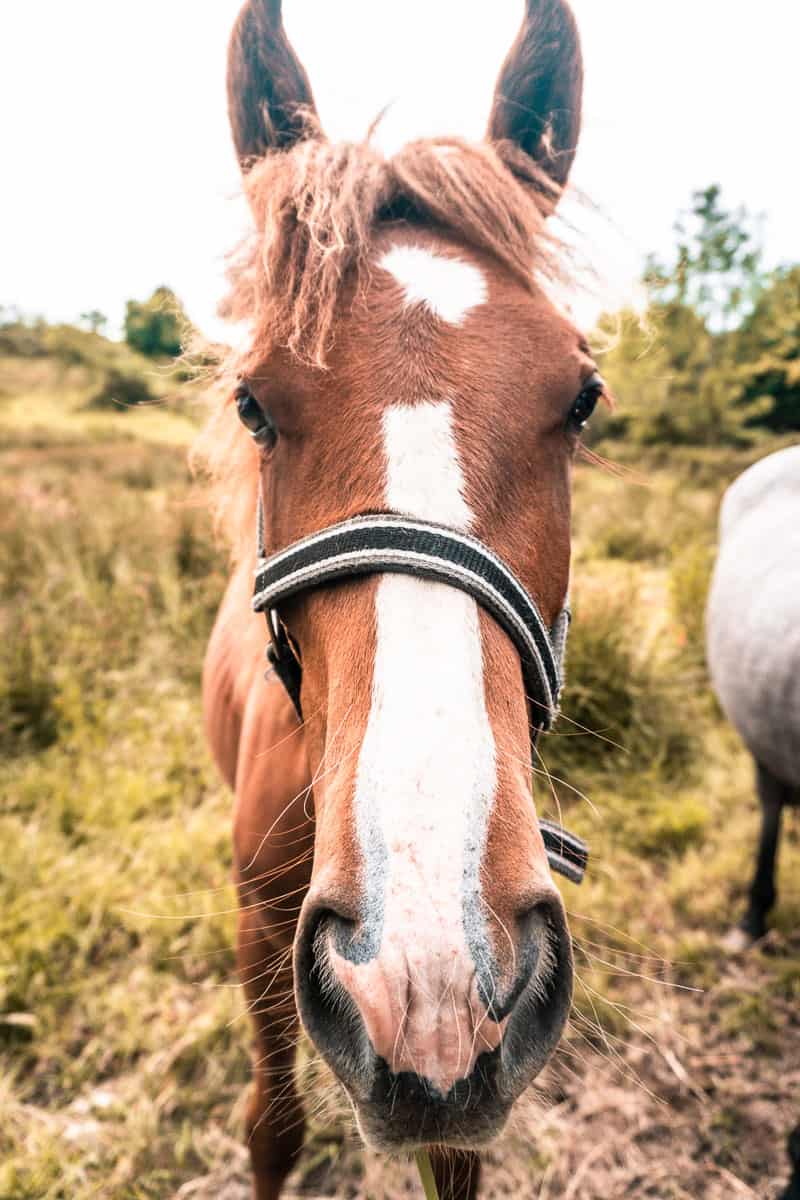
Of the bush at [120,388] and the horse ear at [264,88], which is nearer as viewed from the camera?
the horse ear at [264,88]

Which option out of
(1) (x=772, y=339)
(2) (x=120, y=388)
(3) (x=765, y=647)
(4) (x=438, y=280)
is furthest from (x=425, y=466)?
(2) (x=120, y=388)

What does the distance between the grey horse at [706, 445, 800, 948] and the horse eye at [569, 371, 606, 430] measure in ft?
6.67

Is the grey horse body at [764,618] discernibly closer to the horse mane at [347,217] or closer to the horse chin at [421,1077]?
the horse mane at [347,217]

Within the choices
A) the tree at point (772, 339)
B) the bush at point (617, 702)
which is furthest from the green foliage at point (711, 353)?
the bush at point (617, 702)

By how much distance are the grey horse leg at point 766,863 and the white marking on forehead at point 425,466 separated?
294cm

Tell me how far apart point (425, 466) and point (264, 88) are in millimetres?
1098

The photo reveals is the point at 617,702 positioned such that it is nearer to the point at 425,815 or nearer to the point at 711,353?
the point at 425,815

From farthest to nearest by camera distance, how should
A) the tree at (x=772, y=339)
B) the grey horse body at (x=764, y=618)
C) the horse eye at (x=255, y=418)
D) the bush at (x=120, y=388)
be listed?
the bush at (x=120, y=388) → the tree at (x=772, y=339) → the grey horse body at (x=764, y=618) → the horse eye at (x=255, y=418)

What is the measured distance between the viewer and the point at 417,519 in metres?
1.00

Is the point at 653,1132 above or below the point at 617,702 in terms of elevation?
below

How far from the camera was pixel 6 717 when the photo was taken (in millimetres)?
4336

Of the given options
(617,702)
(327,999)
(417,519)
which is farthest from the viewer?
(617,702)

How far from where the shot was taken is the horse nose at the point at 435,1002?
0.76m

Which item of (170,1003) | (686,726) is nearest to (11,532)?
(170,1003)
